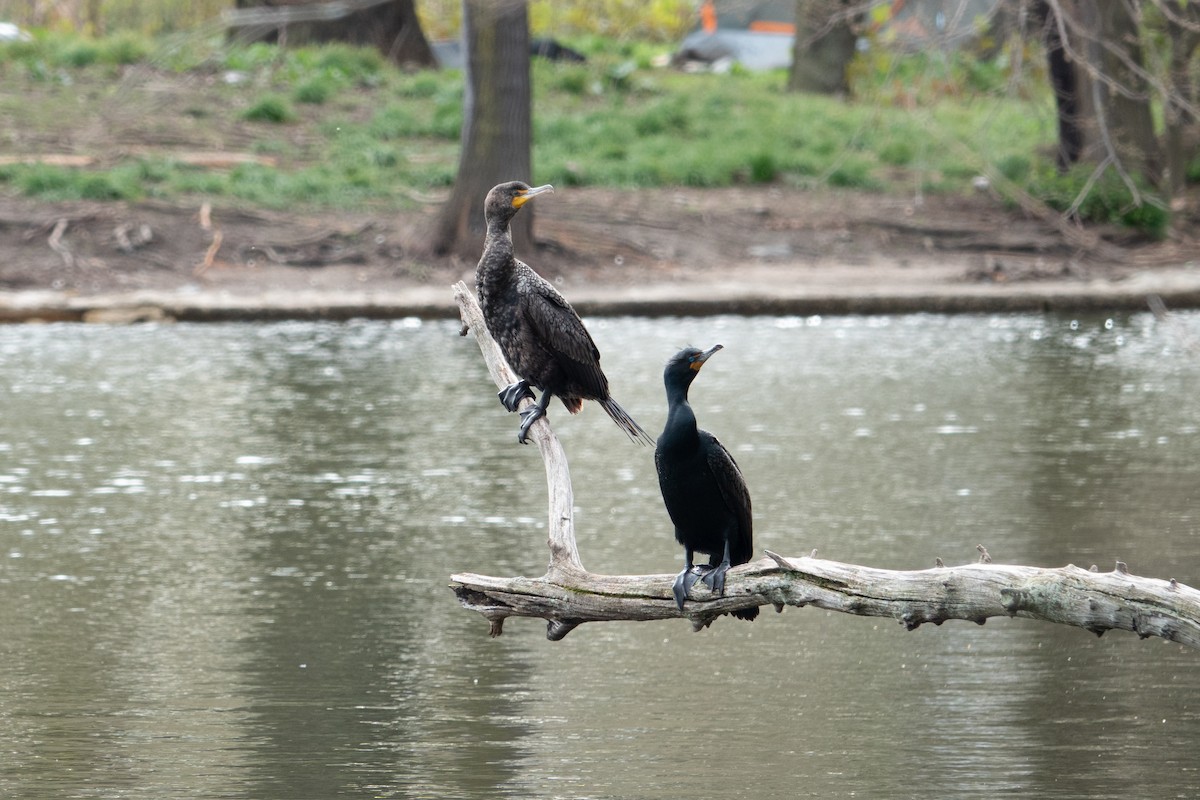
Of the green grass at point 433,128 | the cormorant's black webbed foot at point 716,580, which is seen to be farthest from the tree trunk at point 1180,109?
the cormorant's black webbed foot at point 716,580

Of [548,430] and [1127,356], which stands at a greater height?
[548,430]

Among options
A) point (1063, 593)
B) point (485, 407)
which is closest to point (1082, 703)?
point (1063, 593)

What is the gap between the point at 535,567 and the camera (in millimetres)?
8719

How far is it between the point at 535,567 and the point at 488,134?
10001mm

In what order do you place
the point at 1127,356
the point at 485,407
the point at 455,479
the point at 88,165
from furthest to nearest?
the point at 88,165 < the point at 1127,356 < the point at 485,407 < the point at 455,479

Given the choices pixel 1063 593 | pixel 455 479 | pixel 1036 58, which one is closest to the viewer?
pixel 1063 593

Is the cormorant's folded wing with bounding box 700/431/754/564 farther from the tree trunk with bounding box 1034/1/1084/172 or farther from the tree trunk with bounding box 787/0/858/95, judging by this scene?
the tree trunk with bounding box 787/0/858/95

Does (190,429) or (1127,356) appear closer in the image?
(190,429)

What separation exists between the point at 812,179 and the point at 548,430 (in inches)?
635

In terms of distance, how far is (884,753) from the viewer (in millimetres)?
6336

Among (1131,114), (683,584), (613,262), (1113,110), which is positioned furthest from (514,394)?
(1131,114)

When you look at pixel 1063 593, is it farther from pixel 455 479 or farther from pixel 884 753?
pixel 455 479

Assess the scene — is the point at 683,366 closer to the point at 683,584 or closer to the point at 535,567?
the point at 683,584

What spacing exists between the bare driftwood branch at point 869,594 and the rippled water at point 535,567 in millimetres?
949
